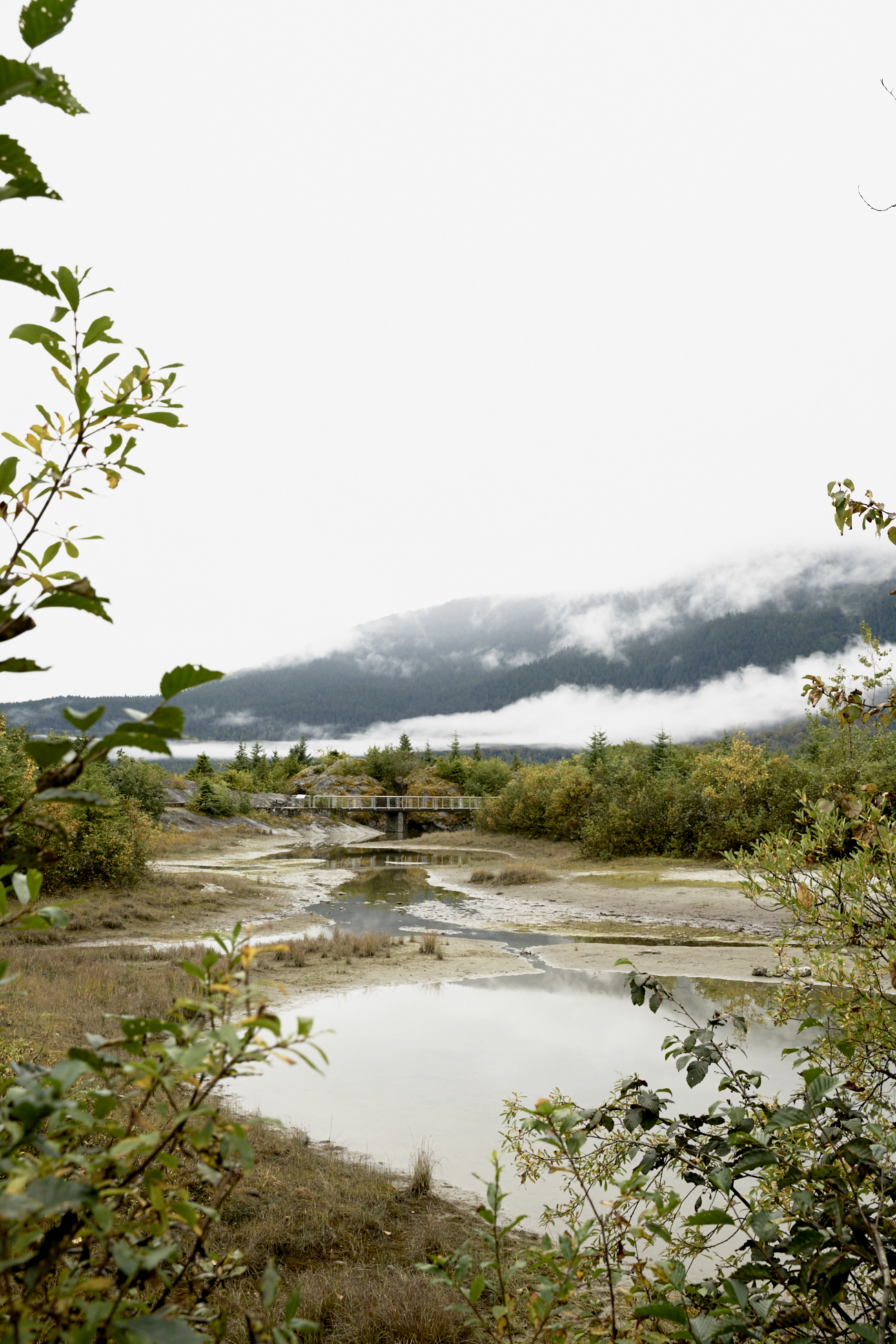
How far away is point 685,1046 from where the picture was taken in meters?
2.44

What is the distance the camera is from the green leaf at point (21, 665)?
987mm

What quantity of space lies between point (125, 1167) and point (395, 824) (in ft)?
241

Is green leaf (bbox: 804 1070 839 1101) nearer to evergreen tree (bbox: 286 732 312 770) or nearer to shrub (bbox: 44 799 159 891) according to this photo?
shrub (bbox: 44 799 159 891)

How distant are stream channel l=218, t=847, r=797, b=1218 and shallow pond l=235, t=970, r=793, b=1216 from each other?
0.08 ft

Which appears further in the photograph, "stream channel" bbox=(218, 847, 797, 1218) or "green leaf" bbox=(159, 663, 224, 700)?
"stream channel" bbox=(218, 847, 797, 1218)

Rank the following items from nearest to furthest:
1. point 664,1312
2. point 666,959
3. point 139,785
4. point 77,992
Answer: point 664,1312 < point 77,992 < point 666,959 < point 139,785

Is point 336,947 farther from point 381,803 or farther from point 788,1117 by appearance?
point 381,803

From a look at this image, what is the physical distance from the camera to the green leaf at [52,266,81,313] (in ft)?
3.82

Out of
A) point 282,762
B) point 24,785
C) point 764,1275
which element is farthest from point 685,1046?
point 282,762

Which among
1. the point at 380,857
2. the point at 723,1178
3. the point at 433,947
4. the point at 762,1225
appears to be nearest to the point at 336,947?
the point at 433,947

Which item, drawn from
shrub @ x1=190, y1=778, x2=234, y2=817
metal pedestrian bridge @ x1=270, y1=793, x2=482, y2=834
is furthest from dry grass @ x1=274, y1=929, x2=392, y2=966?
metal pedestrian bridge @ x1=270, y1=793, x2=482, y2=834

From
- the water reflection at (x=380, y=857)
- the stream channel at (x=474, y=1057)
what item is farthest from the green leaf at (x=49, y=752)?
the water reflection at (x=380, y=857)

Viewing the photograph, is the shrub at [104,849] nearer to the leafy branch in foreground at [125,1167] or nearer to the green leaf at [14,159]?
the leafy branch in foreground at [125,1167]

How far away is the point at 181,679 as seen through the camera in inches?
36.4
